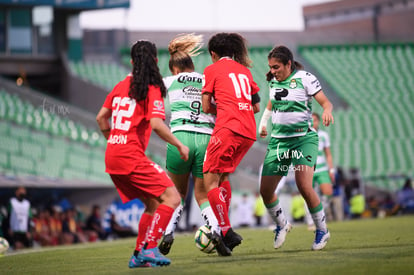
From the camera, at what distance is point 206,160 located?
770 centimetres

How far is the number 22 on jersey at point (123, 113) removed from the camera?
6.65 m

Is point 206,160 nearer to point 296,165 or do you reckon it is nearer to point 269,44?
point 296,165

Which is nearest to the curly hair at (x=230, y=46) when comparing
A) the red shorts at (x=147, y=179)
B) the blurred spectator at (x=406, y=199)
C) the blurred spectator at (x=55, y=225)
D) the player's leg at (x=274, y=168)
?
the player's leg at (x=274, y=168)

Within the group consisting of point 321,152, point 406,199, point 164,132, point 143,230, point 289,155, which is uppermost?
point 164,132

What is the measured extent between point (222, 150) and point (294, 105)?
1.35m

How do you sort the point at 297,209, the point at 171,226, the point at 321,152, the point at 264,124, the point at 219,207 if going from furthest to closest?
the point at 297,209, the point at 321,152, the point at 264,124, the point at 171,226, the point at 219,207

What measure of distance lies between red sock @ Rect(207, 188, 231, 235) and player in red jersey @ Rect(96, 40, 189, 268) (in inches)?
40.3

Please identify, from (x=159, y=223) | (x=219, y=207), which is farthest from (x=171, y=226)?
(x=159, y=223)

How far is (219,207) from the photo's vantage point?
7.70 m

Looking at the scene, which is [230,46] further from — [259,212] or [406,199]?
[406,199]

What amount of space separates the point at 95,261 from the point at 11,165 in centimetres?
1412

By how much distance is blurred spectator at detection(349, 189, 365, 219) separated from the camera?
2533 centimetres

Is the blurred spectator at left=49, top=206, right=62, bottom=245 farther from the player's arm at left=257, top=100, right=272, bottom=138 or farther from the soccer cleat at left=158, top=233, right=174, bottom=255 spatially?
the soccer cleat at left=158, top=233, right=174, bottom=255

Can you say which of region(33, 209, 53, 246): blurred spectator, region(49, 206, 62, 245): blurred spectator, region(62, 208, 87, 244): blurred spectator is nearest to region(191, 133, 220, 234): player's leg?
region(33, 209, 53, 246): blurred spectator
